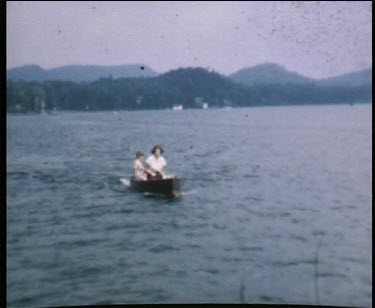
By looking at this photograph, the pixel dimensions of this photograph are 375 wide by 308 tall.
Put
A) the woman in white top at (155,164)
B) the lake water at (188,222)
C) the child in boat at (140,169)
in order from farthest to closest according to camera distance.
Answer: the child in boat at (140,169)
the woman in white top at (155,164)
the lake water at (188,222)

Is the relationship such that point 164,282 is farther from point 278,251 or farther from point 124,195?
point 124,195

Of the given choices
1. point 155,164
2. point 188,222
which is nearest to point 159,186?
point 155,164

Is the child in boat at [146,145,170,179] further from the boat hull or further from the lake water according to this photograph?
the lake water

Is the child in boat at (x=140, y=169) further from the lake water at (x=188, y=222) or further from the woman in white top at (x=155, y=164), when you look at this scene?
the lake water at (x=188, y=222)

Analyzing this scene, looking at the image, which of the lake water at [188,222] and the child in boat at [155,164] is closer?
the lake water at [188,222]

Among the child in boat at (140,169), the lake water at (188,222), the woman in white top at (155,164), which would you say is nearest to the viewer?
the lake water at (188,222)

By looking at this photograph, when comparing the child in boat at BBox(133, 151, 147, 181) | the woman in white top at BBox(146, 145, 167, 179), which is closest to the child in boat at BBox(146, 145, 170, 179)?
the woman in white top at BBox(146, 145, 167, 179)

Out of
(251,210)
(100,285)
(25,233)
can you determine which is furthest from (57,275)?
(251,210)

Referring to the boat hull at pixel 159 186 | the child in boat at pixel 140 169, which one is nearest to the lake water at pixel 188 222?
the boat hull at pixel 159 186
